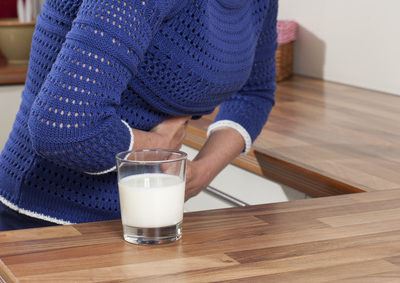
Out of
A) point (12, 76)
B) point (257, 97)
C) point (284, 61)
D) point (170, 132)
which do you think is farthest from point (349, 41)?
point (170, 132)

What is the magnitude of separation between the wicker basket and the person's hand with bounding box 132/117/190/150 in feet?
4.12

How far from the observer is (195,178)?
4.47 feet

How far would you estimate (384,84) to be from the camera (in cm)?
234

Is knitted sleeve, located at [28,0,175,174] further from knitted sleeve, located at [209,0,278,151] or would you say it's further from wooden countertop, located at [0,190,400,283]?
knitted sleeve, located at [209,0,278,151]

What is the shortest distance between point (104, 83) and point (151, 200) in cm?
17

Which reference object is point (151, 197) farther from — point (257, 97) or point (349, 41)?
point (349, 41)

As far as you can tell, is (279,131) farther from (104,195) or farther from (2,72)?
(2,72)

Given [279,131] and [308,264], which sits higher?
[308,264]

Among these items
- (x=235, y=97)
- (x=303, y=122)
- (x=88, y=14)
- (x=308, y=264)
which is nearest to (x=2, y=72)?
(x=303, y=122)

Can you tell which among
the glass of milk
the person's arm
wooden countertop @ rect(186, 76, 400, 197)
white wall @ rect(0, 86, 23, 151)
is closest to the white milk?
the glass of milk

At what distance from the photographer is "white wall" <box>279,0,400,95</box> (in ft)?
7.55

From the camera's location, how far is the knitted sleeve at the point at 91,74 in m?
1.04

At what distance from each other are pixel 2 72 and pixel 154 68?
5.78 ft

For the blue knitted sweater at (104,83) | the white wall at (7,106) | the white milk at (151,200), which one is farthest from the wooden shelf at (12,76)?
the white milk at (151,200)
